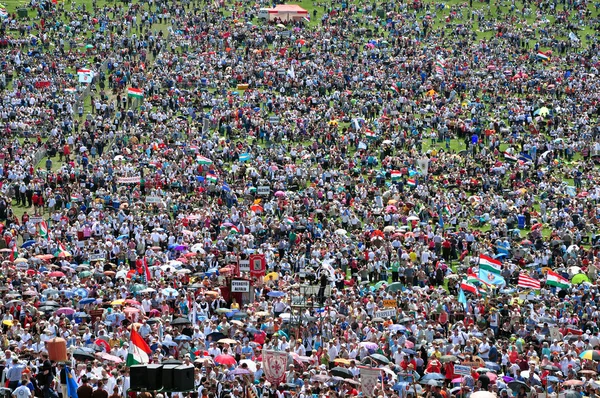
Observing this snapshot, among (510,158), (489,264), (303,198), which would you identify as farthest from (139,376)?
(510,158)

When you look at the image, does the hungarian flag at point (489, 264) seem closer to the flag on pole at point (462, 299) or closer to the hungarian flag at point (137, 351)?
the flag on pole at point (462, 299)

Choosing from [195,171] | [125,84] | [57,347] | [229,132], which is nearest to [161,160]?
[195,171]

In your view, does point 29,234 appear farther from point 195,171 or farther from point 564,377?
point 564,377

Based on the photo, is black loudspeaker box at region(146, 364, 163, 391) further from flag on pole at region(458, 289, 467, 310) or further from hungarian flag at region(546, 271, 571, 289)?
hungarian flag at region(546, 271, 571, 289)

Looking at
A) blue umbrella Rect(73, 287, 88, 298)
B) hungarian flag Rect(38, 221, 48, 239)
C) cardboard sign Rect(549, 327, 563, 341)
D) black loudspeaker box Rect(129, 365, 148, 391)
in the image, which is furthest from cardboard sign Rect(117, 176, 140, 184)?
black loudspeaker box Rect(129, 365, 148, 391)

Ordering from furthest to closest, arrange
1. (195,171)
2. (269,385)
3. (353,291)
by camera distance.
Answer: (195,171), (353,291), (269,385)

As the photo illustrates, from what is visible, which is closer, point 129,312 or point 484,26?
point 129,312
